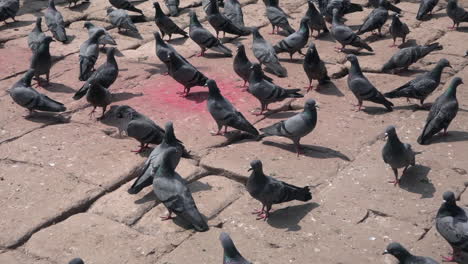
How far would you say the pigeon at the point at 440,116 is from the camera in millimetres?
8297

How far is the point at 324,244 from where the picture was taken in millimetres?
6449

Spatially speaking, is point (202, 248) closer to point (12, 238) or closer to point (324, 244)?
point (324, 244)

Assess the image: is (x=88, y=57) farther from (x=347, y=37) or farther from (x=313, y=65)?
(x=347, y=37)

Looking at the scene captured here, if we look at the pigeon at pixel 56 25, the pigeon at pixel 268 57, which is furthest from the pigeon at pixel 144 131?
the pigeon at pixel 56 25

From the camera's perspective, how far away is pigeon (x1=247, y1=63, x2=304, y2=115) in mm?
9234

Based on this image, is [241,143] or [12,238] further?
[241,143]

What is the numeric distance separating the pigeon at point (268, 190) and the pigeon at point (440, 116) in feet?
7.35

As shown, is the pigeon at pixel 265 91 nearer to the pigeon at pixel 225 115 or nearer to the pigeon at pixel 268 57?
the pigeon at pixel 225 115

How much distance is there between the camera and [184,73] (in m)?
9.87

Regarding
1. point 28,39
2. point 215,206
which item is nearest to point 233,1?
point 28,39

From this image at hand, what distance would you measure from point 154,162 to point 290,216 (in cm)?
161

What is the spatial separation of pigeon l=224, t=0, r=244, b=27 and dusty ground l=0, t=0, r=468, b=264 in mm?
1830

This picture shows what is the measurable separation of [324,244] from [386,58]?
5.71 m

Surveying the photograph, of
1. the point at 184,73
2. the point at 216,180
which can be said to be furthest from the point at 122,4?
→ the point at 216,180
